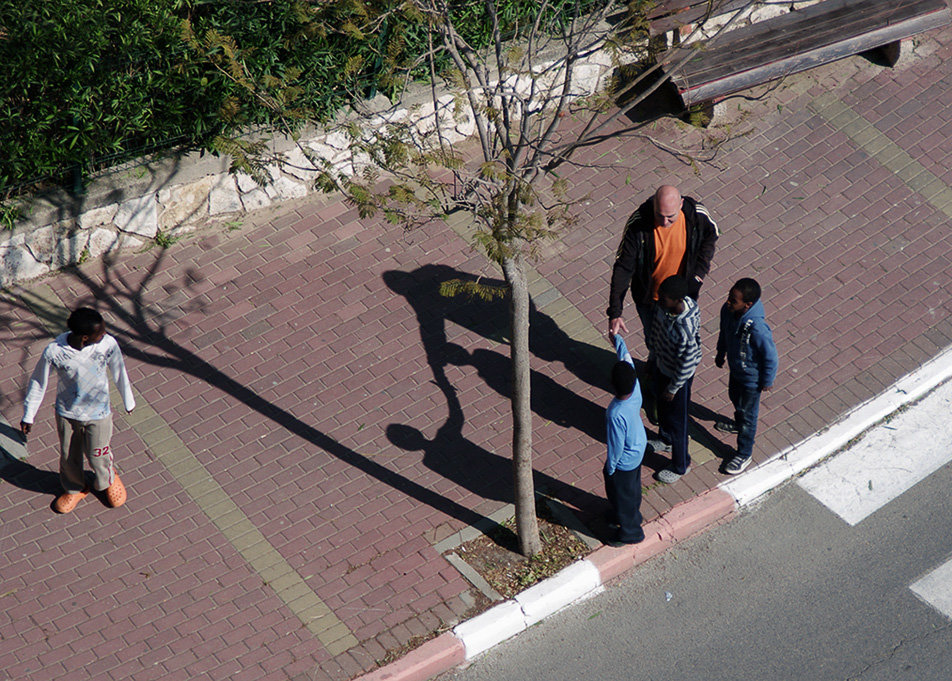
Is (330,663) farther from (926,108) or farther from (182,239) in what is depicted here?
(926,108)

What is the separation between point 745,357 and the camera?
7.19 metres

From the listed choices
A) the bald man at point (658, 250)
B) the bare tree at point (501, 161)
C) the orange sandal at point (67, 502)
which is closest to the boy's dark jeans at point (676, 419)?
the bald man at point (658, 250)

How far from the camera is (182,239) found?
9.38 m

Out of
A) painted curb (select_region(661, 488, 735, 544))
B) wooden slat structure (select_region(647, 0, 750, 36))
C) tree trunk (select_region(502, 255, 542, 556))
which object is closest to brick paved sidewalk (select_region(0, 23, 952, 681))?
painted curb (select_region(661, 488, 735, 544))

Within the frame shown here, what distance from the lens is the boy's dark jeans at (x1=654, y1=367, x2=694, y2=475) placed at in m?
7.25

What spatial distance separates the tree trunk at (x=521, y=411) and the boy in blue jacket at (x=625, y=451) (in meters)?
0.52

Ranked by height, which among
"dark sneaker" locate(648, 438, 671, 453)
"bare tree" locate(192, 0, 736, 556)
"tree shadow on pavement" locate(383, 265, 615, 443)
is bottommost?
"dark sneaker" locate(648, 438, 671, 453)

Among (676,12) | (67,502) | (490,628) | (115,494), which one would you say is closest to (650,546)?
(490,628)

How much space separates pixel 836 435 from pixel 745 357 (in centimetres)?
118

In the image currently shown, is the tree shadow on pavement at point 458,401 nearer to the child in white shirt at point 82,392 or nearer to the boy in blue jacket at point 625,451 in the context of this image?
the boy in blue jacket at point 625,451

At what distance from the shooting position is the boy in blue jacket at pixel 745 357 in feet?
23.0

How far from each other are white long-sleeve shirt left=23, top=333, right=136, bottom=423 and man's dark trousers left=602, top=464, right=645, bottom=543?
341 cm

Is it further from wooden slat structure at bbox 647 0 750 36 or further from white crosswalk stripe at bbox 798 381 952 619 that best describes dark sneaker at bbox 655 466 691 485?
wooden slat structure at bbox 647 0 750 36

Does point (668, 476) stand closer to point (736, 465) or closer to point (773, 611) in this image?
point (736, 465)
